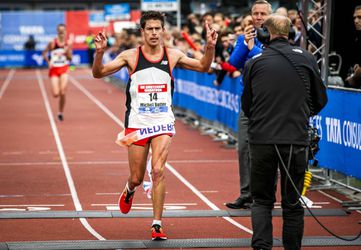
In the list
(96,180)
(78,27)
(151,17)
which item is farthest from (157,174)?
(78,27)

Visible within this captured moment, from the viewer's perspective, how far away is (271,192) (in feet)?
27.2

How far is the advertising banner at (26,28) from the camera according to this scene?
57.4m

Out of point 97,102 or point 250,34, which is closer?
point 250,34

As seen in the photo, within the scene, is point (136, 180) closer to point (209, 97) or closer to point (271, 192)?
point (271, 192)

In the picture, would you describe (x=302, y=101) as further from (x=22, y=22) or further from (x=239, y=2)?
(x=22, y=22)

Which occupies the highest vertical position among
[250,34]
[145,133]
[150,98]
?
[250,34]

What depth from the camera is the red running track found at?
33.5 ft

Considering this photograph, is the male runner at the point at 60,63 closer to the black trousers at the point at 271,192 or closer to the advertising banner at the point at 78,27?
the black trousers at the point at 271,192

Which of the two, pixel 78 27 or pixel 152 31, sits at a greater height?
pixel 152 31

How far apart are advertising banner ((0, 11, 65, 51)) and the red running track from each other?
99.6ft

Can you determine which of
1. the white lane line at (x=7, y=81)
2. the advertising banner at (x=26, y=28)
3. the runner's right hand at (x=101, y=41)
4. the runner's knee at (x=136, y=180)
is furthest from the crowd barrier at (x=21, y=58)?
the runner's right hand at (x=101, y=41)

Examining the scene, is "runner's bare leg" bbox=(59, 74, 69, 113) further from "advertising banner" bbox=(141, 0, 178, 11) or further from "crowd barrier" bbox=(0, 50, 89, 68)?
"crowd barrier" bbox=(0, 50, 89, 68)

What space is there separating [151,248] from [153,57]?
1905 millimetres

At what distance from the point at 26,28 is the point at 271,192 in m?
50.7
